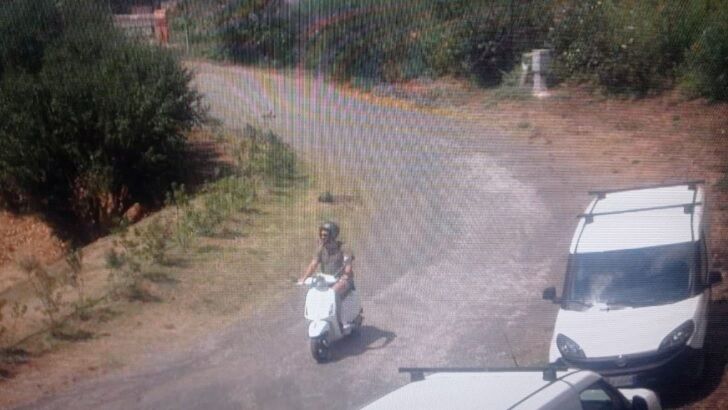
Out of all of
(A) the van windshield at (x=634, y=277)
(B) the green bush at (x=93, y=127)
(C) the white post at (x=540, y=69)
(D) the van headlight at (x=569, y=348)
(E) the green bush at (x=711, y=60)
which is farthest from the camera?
(B) the green bush at (x=93, y=127)

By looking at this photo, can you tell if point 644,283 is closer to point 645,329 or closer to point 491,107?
point 645,329

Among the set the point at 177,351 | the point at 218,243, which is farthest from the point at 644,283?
the point at 218,243

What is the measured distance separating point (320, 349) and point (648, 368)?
8.65 feet

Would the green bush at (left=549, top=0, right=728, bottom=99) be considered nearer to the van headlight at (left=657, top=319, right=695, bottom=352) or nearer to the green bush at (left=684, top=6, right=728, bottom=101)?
the green bush at (left=684, top=6, right=728, bottom=101)

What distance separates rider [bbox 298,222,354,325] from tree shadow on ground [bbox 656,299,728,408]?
270 cm

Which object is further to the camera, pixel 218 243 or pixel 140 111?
pixel 140 111

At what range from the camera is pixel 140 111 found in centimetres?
1408

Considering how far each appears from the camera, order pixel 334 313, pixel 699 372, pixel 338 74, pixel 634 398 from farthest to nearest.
Answer: pixel 338 74 < pixel 334 313 < pixel 699 372 < pixel 634 398

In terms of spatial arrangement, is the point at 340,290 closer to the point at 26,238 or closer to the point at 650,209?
the point at 650,209

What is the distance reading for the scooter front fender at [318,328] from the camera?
310 inches

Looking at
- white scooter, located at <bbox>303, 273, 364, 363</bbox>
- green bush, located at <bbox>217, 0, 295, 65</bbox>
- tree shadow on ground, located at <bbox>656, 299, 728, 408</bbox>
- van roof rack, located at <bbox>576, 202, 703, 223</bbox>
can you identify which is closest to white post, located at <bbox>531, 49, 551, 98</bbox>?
green bush, located at <bbox>217, 0, 295, 65</bbox>

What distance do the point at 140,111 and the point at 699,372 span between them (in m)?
9.52

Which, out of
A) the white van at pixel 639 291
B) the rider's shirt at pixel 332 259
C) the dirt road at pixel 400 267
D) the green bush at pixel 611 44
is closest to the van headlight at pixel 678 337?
the white van at pixel 639 291

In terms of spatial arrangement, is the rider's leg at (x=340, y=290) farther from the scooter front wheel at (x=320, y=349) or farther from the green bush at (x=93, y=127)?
the green bush at (x=93, y=127)
